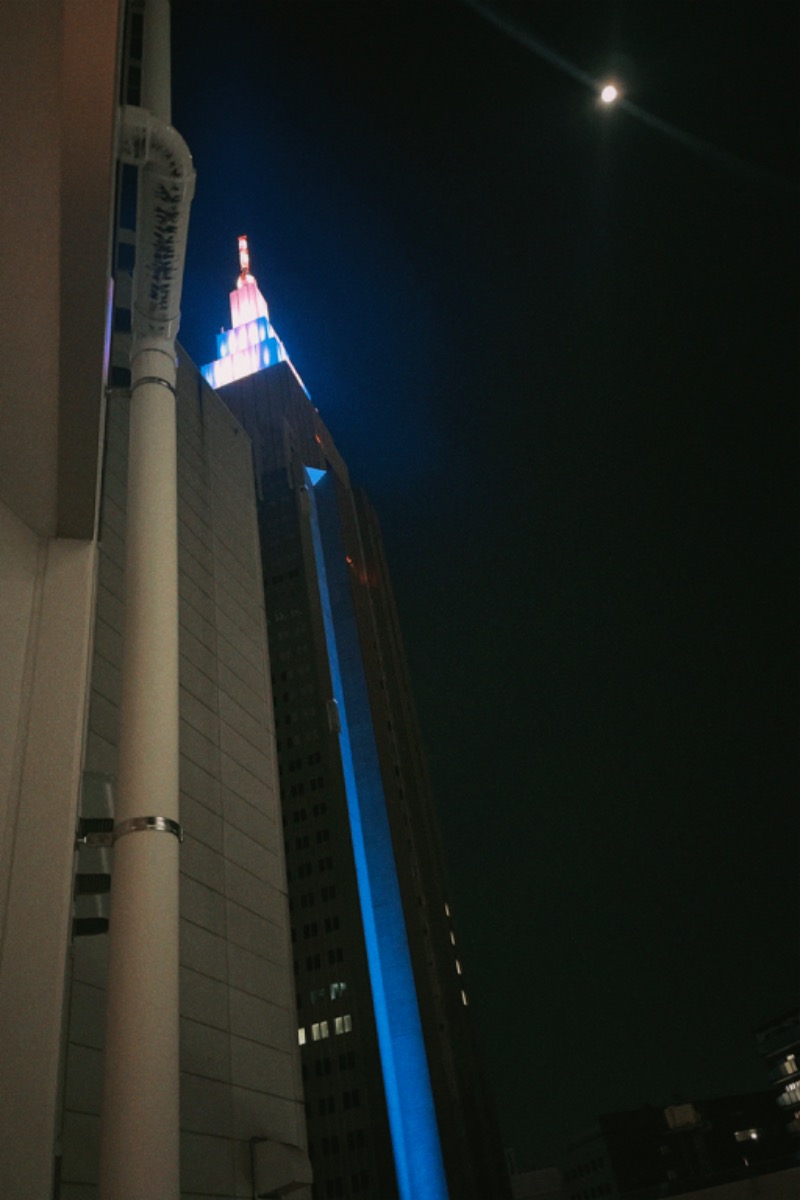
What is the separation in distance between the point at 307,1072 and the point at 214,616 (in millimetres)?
56747

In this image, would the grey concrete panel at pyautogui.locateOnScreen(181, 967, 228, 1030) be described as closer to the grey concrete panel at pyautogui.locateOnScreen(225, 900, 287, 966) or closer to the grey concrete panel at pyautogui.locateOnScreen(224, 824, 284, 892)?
the grey concrete panel at pyautogui.locateOnScreen(225, 900, 287, 966)

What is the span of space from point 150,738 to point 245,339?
7937 centimetres

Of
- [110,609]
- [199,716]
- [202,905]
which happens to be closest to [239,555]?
[199,716]

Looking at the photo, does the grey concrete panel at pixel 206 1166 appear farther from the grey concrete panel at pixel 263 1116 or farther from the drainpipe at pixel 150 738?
the drainpipe at pixel 150 738

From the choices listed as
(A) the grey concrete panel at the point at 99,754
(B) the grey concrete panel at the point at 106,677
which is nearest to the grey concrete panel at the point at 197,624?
(B) the grey concrete panel at the point at 106,677

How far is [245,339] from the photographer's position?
3130 inches

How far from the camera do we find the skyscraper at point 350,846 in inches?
2331

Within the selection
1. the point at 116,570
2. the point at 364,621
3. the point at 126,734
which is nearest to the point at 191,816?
the point at 116,570

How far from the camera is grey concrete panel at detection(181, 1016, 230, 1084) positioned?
12078mm

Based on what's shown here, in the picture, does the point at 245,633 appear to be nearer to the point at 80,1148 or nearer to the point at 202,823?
the point at 202,823

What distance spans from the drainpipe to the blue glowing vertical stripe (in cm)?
6351

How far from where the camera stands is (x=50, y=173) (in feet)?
9.73

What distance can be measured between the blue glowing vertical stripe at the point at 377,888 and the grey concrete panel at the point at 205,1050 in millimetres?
54448

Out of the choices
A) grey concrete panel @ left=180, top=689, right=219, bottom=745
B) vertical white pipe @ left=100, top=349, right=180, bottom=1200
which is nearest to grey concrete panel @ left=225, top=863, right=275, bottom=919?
grey concrete panel @ left=180, top=689, right=219, bottom=745
